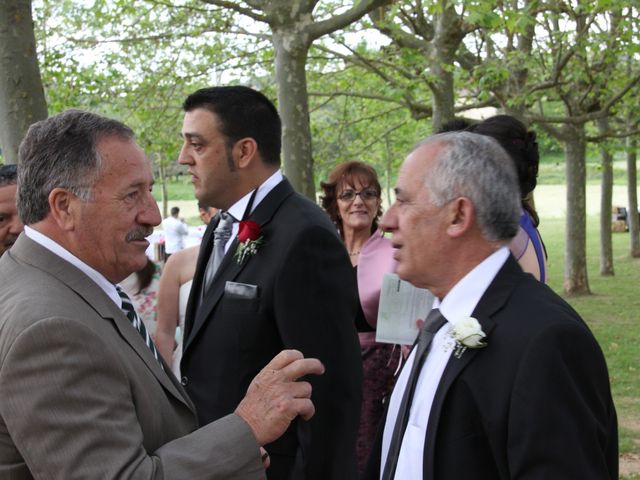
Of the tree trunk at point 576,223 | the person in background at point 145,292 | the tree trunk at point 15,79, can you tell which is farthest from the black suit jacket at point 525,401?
the tree trunk at point 576,223

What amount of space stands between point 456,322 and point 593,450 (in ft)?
1.56

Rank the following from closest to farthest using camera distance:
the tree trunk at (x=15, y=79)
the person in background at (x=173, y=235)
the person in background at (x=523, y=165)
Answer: the person in background at (x=523, y=165) → the tree trunk at (x=15, y=79) → the person in background at (x=173, y=235)

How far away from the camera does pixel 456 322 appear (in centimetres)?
221

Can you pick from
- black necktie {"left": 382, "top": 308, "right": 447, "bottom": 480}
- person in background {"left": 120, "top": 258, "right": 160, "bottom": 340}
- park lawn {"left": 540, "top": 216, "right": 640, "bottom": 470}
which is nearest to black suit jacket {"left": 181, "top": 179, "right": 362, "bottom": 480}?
black necktie {"left": 382, "top": 308, "right": 447, "bottom": 480}

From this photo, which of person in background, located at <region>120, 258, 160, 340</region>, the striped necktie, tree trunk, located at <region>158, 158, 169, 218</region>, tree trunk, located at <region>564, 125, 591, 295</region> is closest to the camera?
the striped necktie

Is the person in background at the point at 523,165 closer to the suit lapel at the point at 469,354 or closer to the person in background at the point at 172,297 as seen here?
the suit lapel at the point at 469,354

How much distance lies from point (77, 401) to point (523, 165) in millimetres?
2311

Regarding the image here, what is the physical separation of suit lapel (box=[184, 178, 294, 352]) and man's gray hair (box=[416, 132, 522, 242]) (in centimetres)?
135

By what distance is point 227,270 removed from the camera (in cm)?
363

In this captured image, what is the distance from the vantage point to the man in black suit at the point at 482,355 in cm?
197

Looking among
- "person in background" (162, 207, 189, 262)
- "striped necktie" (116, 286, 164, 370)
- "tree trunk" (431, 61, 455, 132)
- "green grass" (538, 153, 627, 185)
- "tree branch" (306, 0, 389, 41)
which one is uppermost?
"tree branch" (306, 0, 389, 41)

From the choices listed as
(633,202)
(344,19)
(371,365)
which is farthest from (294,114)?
(633,202)

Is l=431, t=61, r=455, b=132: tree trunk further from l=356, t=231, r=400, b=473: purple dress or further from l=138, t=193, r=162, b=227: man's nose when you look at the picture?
l=138, t=193, r=162, b=227: man's nose

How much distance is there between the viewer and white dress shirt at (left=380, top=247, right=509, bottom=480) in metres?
2.26
